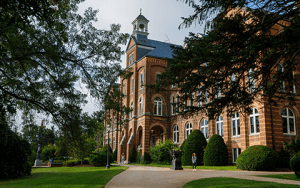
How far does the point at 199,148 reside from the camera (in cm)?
2559

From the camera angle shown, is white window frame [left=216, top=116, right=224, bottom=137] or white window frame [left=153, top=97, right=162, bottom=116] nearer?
white window frame [left=216, top=116, right=224, bottom=137]

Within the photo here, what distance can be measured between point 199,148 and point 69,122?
17161mm

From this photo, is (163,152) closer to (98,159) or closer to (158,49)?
(98,159)

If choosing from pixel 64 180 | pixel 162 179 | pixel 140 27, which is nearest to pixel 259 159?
pixel 162 179

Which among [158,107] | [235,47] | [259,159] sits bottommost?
[259,159]

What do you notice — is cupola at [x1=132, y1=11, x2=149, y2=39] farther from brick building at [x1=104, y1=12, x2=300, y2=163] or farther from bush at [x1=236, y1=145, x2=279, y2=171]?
bush at [x1=236, y1=145, x2=279, y2=171]

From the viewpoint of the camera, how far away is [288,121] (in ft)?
72.5

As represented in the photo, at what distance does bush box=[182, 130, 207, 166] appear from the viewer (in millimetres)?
25422

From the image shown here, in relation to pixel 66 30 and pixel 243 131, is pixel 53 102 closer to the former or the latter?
pixel 66 30

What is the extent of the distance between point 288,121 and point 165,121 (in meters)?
17.3

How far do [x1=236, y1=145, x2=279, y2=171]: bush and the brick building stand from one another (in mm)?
2089

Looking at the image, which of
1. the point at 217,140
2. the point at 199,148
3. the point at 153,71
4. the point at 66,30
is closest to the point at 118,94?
the point at 66,30

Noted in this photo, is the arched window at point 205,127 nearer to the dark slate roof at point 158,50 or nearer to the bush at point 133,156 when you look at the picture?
the bush at point 133,156

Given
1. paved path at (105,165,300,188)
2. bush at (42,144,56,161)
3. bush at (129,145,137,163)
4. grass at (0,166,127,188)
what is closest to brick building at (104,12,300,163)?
bush at (129,145,137,163)
